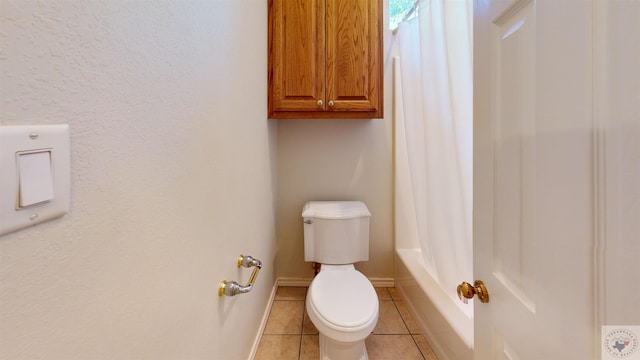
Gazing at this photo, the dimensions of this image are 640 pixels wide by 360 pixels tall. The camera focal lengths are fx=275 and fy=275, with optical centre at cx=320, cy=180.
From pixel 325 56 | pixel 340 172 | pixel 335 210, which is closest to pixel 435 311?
pixel 335 210

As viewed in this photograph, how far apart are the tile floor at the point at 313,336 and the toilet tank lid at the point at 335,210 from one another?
2.09 feet

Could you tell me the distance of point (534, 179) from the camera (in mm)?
507

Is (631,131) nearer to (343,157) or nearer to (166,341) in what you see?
(166,341)

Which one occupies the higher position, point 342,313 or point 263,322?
point 342,313

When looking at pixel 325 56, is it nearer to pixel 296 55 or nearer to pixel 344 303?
pixel 296 55

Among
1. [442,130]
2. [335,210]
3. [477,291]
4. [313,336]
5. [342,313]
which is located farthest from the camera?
[335,210]

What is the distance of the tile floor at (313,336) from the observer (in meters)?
1.42

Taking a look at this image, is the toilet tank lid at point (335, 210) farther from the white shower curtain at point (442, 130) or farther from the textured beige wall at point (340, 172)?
the white shower curtain at point (442, 130)

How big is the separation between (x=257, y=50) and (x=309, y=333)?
1.60 metres

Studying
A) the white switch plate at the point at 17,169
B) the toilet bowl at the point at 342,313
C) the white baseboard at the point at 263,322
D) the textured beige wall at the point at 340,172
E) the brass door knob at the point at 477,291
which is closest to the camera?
the white switch plate at the point at 17,169

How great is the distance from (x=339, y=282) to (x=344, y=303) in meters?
0.19

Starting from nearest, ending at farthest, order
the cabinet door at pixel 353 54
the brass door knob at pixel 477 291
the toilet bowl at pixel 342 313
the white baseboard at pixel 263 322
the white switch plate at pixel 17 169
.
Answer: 1. the white switch plate at pixel 17 169
2. the brass door knob at pixel 477 291
3. the toilet bowl at pixel 342 313
4. the white baseboard at pixel 263 322
5. the cabinet door at pixel 353 54

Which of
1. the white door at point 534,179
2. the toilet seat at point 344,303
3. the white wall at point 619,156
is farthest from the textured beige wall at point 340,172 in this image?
the white wall at point 619,156

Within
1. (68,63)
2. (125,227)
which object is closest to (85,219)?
(125,227)
